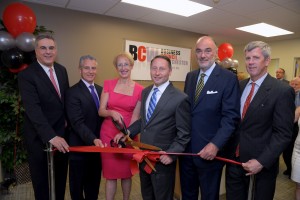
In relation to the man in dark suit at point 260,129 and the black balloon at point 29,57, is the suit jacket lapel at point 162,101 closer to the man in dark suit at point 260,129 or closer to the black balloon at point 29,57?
the man in dark suit at point 260,129

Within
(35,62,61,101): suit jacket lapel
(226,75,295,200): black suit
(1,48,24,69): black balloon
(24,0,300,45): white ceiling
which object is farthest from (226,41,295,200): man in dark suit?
(1,48,24,69): black balloon

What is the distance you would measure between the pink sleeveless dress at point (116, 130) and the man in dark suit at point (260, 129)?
102 cm

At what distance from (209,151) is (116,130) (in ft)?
3.26

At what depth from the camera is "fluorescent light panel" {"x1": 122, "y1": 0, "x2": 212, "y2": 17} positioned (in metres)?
4.19

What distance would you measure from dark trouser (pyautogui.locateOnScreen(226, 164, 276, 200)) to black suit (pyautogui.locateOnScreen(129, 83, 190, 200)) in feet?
1.58

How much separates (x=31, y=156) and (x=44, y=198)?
1.50ft

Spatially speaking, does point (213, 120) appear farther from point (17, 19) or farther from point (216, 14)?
point (216, 14)

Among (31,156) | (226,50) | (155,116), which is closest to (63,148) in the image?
(31,156)

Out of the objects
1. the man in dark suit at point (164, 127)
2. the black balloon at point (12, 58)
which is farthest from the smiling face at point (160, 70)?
the black balloon at point (12, 58)

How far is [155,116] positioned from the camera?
1790 mm

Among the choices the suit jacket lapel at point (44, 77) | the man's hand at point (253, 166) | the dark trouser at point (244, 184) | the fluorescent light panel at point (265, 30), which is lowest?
the dark trouser at point (244, 184)

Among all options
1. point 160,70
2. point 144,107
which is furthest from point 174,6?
point 144,107

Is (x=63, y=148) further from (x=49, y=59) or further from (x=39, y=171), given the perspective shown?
(x=49, y=59)

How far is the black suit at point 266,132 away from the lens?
1.61 m
